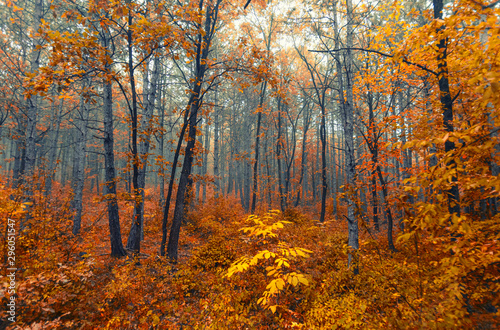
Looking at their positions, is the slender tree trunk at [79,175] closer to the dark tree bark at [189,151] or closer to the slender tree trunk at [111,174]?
the slender tree trunk at [111,174]

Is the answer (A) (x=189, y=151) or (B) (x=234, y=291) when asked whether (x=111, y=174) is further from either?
(B) (x=234, y=291)

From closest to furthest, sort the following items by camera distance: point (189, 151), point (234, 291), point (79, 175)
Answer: point (234, 291), point (189, 151), point (79, 175)

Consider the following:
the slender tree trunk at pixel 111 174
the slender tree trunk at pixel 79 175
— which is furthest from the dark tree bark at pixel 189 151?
the slender tree trunk at pixel 79 175

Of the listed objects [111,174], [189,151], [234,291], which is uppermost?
[189,151]

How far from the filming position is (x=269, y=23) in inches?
548

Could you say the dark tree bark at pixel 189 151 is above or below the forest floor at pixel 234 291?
above

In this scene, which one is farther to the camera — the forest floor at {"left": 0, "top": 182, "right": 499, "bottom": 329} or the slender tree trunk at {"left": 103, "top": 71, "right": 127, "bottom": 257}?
the slender tree trunk at {"left": 103, "top": 71, "right": 127, "bottom": 257}

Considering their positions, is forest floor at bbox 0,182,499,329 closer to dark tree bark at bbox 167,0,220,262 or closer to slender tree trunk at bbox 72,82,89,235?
dark tree bark at bbox 167,0,220,262

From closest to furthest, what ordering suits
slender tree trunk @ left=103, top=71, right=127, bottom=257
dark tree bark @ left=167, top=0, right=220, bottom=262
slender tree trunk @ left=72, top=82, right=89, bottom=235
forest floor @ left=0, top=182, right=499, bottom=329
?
forest floor @ left=0, top=182, right=499, bottom=329 → slender tree trunk @ left=103, top=71, right=127, bottom=257 → dark tree bark @ left=167, top=0, right=220, bottom=262 → slender tree trunk @ left=72, top=82, right=89, bottom=235

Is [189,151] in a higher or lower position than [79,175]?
higher

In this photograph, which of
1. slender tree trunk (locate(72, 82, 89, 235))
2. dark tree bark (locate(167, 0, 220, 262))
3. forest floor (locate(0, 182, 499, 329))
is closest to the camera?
forest floor (locate(0, 182, 499, 329))

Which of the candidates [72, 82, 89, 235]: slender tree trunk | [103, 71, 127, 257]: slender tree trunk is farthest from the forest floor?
[72, 82, 89, 235]: slender tree trunk

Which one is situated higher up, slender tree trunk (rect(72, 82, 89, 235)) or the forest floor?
slender tree trunk (rect(72, 82, 89, 235))

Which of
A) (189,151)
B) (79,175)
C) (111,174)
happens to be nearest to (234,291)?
(189,151)
